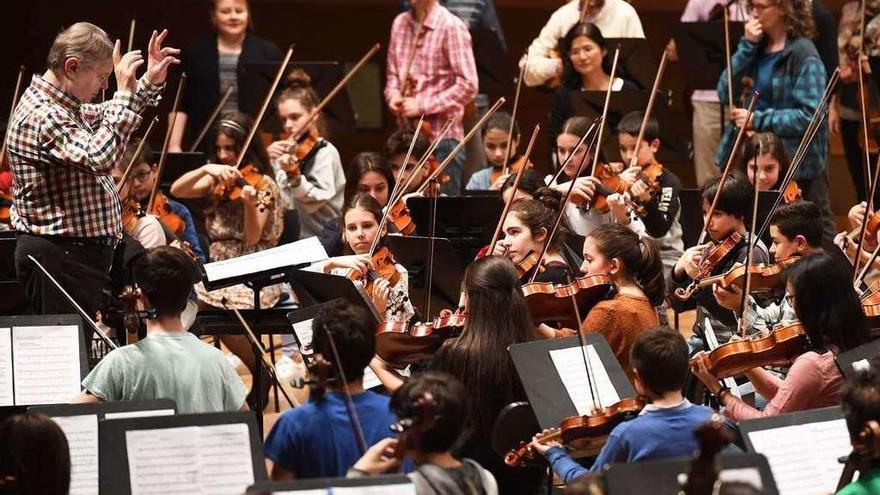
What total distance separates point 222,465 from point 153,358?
532 mm

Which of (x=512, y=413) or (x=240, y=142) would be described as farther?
(x=240, y=142)

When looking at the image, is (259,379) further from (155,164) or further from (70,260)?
(155,164)

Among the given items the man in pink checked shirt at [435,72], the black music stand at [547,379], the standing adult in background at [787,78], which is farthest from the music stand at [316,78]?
the black music stand at [547,379]

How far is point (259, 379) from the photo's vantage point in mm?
4777

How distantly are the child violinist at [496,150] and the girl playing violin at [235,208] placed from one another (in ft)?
3.31

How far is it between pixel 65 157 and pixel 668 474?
7.38ft

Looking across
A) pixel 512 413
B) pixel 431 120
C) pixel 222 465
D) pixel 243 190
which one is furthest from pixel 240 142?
pixel 222 465

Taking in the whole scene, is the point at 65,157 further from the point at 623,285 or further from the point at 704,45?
the point at 704,45

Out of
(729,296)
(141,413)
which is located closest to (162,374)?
(141,413)

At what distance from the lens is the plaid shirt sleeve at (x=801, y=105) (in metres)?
6.59

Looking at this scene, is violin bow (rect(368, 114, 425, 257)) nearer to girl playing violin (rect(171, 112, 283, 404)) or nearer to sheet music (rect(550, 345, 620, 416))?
girl playing violin (rect(171, 112, 283, 404))

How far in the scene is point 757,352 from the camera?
3.94 m

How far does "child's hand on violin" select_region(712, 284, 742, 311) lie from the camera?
4695 mm

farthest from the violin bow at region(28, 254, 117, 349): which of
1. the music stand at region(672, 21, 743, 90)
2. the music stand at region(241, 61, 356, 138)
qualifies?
the music stand at region(672, 21, 743, 90)
